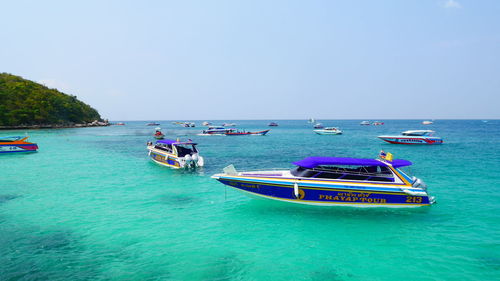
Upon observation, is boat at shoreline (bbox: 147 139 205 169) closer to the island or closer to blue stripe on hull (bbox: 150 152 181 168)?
blue stripe on hull (bbox: 150 152 181 168)

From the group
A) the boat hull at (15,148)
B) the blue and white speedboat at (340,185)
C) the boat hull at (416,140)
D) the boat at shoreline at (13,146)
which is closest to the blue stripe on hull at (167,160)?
the blue and white speedboat at (340,185)

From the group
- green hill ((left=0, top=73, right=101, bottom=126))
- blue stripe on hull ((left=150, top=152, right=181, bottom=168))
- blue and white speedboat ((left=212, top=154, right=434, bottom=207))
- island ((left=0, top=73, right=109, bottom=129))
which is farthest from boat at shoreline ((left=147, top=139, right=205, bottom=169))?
green hill ((left=0, top=73, right=101, bottom=126))

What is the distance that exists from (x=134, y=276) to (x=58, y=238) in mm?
5390

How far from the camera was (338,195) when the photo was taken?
604 inches

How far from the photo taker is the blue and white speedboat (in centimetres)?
1517

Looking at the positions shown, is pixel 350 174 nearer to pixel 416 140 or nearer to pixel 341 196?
pixel 341 196

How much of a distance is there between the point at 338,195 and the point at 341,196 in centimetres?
18

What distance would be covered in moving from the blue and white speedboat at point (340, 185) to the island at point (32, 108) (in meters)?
121

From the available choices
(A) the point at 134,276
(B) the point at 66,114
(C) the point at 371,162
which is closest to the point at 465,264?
(C) the point at 371,162

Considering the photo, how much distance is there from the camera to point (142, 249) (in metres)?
11.2

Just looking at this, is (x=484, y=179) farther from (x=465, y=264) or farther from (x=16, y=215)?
(x=16, y=215)

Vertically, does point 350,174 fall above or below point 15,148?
below

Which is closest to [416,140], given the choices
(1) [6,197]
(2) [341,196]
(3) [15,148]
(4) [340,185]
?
(2) [341,196]

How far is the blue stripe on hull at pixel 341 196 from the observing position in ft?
49.9
